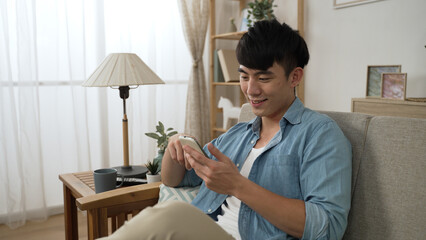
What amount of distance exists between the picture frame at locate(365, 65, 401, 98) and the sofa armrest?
146 centimetres

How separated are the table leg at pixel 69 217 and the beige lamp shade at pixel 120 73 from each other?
0.54 metres

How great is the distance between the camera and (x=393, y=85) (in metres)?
2.22

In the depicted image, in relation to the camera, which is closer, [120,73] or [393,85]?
[120,73]

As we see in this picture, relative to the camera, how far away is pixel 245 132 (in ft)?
4.90

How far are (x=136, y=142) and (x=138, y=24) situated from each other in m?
0.93

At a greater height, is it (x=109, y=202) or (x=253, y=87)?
(x=253, y=87)

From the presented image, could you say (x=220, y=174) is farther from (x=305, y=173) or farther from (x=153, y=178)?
(x=153, y=178)

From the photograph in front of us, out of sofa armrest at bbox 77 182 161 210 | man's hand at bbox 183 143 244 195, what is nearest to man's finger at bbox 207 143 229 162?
man's hand at bbox 183 143 244 195

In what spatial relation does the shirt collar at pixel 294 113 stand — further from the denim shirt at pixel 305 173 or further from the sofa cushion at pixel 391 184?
the sofa cushion at pixel 391 184

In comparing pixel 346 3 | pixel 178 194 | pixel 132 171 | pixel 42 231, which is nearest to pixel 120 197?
pixel 178 194

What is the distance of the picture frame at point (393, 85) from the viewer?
2162 mm

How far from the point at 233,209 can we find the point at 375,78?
151 centimetres

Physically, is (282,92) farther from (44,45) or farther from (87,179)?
(44,45)

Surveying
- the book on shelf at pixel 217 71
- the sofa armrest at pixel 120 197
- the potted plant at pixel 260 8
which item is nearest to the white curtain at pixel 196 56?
the book on shelf at pixel 217 71
